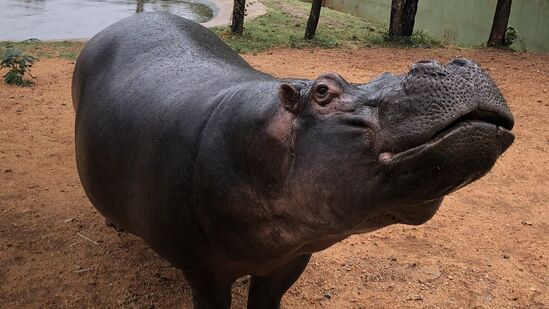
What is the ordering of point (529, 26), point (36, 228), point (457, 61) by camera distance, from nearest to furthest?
point (457, 61), point (36, 228), point (529, 26)

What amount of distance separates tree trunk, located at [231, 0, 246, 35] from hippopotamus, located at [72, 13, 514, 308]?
24.1 ft

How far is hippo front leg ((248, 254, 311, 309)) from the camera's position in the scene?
2555mm

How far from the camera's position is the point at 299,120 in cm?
170

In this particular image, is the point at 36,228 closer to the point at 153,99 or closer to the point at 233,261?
the point at 153,99

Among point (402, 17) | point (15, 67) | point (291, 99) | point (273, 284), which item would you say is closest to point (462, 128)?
point (291, 99)

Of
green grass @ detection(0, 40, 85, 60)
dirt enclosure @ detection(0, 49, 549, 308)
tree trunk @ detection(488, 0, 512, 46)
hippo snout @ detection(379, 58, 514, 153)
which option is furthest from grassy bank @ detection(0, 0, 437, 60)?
hippo snout @ detection(379, 58, 514, 153)

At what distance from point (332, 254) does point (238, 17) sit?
7.44 m

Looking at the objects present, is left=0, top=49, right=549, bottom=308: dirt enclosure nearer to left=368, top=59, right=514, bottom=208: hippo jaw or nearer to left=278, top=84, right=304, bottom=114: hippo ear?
left=278, top=84, right=304, bottom=114: hippo ear

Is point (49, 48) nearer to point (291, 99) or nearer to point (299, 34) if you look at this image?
point (299, 34)

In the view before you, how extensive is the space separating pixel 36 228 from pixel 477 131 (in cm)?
308

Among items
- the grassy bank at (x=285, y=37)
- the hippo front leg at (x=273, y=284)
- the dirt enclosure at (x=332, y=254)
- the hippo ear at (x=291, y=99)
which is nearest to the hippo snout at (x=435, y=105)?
the hippo ear at (x=291, y=99)

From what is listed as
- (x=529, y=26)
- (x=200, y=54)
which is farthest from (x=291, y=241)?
(x=529, y=26)

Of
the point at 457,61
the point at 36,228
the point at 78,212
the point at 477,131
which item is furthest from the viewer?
the point at 78,212

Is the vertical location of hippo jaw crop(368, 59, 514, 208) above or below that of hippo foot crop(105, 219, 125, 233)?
above
